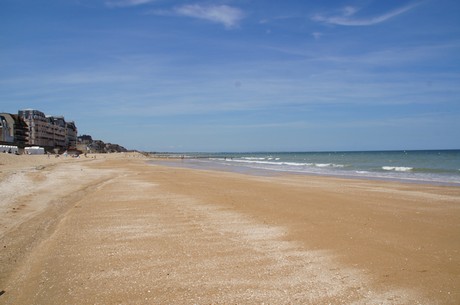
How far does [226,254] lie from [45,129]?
5423 inches

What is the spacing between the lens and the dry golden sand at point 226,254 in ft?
16.5

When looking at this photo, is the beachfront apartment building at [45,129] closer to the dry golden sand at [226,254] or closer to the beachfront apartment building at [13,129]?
the beachfront apartment building at [13,129]

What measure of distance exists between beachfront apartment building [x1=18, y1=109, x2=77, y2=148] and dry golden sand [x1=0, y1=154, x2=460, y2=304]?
119160 mm

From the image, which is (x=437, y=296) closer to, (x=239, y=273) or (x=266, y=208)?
(x=239, y=273)

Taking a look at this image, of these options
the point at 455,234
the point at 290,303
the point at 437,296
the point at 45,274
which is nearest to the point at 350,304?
the point at 290,303

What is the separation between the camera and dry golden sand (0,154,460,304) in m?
5.02

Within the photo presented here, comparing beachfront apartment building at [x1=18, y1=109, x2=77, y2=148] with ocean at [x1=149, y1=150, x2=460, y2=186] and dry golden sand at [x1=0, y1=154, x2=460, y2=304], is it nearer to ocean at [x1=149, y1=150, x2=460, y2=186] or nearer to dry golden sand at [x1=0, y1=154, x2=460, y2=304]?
ocean at [x1=149, y1=150, x2=460, y2=186]

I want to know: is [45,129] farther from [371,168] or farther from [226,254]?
[226,254]

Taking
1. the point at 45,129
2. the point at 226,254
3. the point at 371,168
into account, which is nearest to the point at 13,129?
the point at 45,129

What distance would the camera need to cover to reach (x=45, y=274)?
564cm

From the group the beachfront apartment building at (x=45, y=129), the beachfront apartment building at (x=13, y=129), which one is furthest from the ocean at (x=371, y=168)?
the beachfront apartment building at (x=45, y=129)

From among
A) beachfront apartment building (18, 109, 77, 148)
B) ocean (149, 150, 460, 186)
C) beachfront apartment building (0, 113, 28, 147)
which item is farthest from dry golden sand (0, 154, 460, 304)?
beachfront apartment building (18, 109, 77, 148)

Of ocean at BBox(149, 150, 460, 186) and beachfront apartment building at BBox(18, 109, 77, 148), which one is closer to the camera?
ocean at BBox(149, 150, 460, 186)

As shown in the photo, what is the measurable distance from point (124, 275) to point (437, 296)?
4435 millimetres
